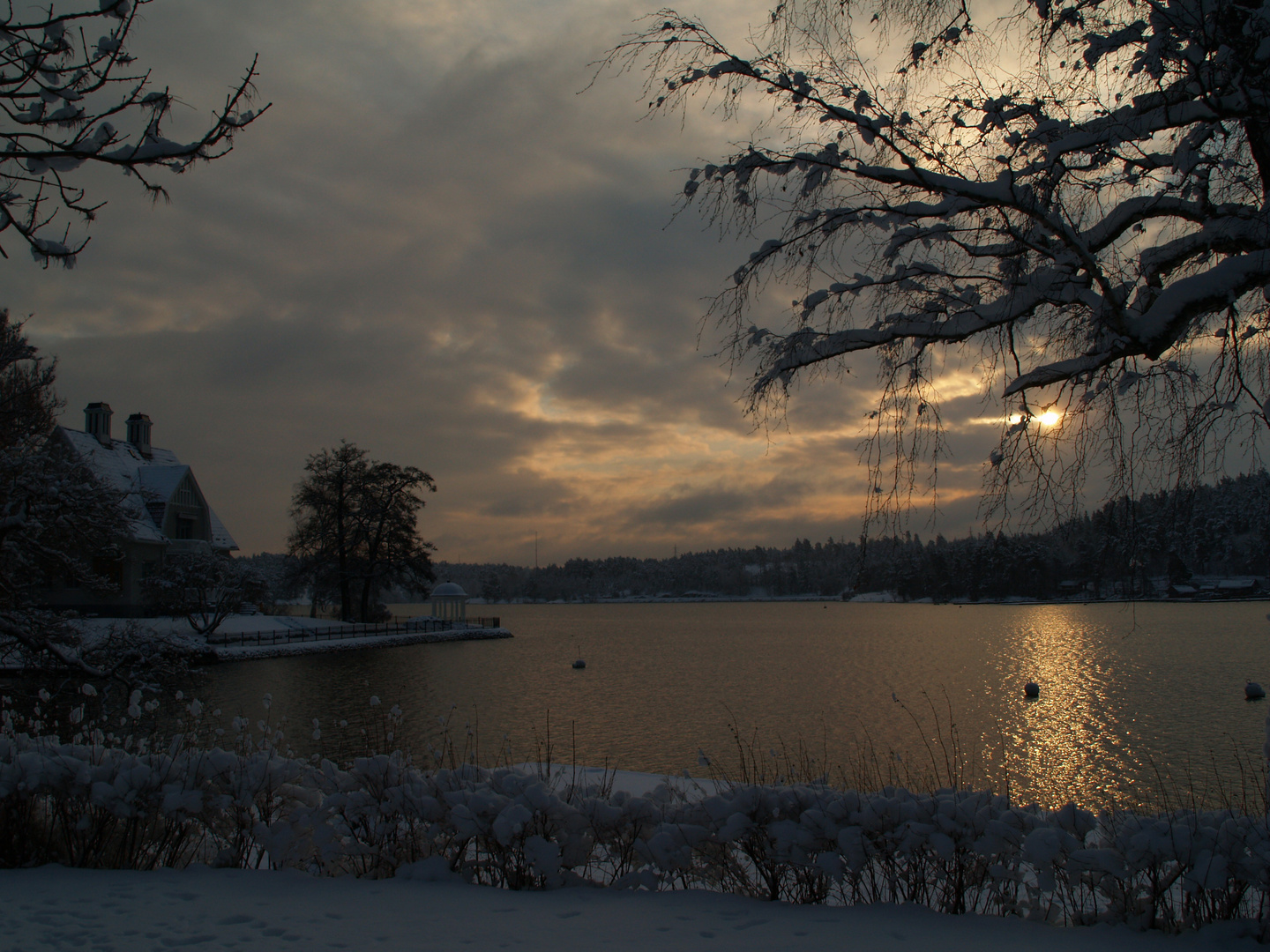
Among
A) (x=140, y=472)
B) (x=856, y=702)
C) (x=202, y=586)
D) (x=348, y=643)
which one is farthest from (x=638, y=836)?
(x=140, y=472)

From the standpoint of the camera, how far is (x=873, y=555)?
17.1ft

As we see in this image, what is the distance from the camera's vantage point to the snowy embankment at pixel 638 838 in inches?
147

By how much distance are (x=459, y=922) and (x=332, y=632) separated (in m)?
42.5

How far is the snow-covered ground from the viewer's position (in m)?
3.56

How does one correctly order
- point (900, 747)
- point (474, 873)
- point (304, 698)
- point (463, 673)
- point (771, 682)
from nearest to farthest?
1. point (474, 873)
2. point (900, 747)
3. point (304, 698)
4. point (771, 682)
5. point (463, 673)

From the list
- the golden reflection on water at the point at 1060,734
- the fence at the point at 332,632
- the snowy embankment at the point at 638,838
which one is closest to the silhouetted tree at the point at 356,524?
the fence at the point at 332,632

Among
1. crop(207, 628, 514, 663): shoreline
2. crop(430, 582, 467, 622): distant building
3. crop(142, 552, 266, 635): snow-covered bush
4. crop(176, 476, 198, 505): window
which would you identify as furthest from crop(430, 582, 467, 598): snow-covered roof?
crop(142, 552, 266, 635): snow-covered bush

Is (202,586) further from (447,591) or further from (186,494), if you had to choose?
(447,591)

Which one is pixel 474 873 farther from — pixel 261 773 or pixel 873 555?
pixel 873 555

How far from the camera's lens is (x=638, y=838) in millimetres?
4438

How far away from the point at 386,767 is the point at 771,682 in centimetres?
2393

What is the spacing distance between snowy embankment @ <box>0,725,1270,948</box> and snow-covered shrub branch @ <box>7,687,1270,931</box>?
0.4 inches

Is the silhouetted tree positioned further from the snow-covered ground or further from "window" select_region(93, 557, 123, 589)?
the snow-covered ground

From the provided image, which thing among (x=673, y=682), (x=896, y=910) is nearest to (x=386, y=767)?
(x=896, y=910)
